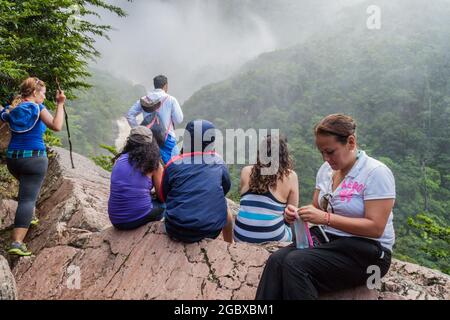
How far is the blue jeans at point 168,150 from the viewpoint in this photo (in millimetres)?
4680

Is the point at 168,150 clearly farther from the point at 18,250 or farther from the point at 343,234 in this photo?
the point at 343,234

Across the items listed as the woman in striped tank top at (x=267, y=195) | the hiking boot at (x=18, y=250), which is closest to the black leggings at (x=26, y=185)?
the hiking boot at (x=18, y=250)

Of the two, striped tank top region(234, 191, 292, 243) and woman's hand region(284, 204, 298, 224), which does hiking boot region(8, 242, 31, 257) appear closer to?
striped tank top region(234, 191, 292, 243)

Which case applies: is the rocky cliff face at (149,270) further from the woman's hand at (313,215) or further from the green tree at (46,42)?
the green tree at (46,42)

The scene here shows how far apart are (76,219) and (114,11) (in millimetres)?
5959

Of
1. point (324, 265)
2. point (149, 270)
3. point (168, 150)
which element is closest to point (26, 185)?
point (149, 270)

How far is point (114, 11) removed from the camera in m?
8.05

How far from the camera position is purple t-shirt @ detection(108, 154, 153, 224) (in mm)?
3258

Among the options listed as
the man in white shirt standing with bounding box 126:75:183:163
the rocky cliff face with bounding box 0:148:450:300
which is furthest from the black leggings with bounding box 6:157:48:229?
the man in white shirt standing with bounding box 126:75:183:163

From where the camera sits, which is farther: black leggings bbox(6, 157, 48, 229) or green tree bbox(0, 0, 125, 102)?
green tree bbox(0, 0, 125, 102)

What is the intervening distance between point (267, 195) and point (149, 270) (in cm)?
125

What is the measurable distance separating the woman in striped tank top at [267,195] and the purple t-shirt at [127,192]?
3.17 feet

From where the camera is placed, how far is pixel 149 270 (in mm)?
2945
